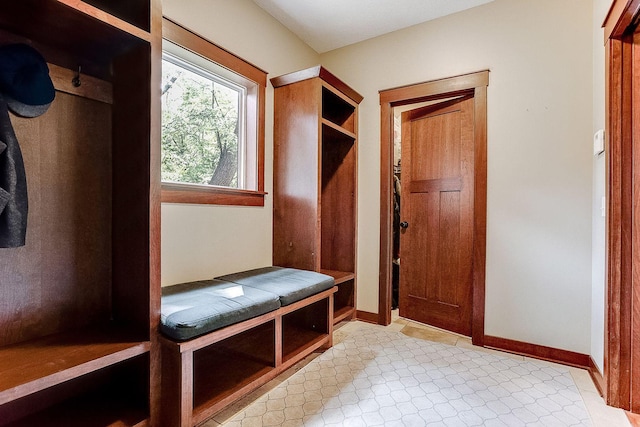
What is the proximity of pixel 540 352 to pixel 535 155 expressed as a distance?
1.39 m

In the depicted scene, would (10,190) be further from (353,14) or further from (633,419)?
(633,419)

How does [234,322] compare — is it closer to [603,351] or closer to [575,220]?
[603,351]

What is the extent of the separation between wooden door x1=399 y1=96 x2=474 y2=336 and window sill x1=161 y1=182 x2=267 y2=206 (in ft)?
4.89

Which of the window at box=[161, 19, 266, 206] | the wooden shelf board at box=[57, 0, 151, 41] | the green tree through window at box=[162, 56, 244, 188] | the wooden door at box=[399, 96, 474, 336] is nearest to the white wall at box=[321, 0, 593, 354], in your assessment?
the wooden door at box=[399, 96, 474, 336]

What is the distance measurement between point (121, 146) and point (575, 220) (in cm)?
275

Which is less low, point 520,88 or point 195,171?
point 520,88

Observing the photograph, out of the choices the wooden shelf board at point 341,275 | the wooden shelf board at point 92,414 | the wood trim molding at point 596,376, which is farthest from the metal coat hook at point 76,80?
the wood trim molding at point 596,376

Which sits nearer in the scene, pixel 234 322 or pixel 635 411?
pixel 234 322

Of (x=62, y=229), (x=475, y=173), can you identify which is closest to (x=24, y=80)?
(x=62, y=229)

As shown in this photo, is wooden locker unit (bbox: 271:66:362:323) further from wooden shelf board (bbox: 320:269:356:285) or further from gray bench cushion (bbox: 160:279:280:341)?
gray bench cushion (bbox: 160:279:280:341)

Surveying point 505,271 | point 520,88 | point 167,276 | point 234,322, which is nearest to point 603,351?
point 505,271

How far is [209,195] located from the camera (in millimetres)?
2068

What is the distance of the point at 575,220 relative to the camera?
82.2 inches

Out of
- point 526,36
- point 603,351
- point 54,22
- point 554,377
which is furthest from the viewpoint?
point 526,36
